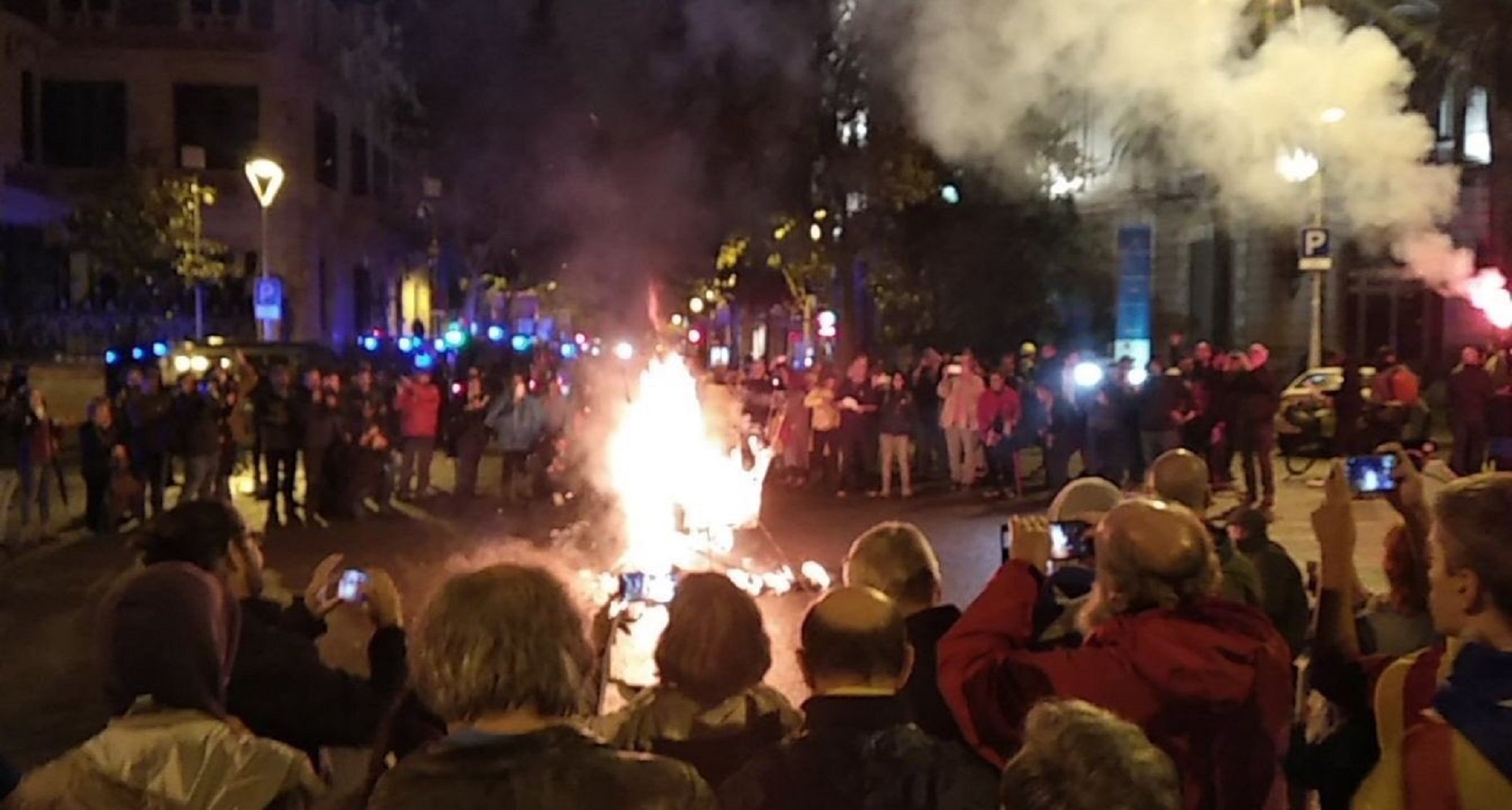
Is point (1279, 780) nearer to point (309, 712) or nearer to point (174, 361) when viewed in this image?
point (309, 712)

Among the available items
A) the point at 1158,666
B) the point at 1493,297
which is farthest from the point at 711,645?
the point at 1493,297

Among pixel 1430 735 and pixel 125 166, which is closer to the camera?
pixel 1430 735

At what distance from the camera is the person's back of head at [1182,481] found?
4.83 m

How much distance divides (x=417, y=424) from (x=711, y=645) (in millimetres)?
13627

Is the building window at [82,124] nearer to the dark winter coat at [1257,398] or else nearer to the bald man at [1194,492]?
the dark winter coat at [1257,398]

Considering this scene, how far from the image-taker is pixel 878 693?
286 cm

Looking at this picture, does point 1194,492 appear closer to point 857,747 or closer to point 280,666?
point 857,747

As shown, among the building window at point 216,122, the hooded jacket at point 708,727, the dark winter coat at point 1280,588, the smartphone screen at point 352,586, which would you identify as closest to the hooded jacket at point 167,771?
the hooded jacket at point 708,727

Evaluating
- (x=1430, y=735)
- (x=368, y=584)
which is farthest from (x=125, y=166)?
(x=1430, y=735)

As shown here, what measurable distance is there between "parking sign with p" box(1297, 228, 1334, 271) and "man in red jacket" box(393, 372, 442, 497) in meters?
9.84

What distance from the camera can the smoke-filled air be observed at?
14945 millimetres

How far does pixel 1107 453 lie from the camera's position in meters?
16.6

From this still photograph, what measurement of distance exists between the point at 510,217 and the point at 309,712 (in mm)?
38586

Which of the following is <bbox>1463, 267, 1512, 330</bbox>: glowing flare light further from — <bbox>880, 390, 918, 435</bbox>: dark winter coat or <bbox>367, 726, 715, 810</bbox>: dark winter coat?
<bbox>367, 726, 715, 810</bbox>: dark winter coat
